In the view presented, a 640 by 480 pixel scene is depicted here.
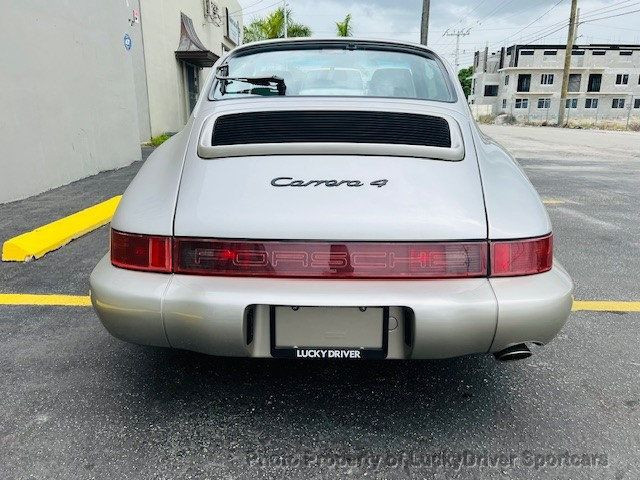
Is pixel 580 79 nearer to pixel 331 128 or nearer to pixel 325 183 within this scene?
pixel 331 128

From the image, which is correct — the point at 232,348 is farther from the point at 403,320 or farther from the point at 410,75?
the point at 410,75

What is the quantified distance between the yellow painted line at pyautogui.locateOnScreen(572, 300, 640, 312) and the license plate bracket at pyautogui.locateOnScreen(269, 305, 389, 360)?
2037 millimetres

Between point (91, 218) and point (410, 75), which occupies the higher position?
point (410, 75)

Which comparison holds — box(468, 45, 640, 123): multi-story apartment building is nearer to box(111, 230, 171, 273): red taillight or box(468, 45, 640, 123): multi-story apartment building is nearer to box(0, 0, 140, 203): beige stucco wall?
box(0, 0, 140, 203): beige stucco wall

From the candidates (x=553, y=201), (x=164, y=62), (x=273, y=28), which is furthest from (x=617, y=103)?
(x=553, y=201)

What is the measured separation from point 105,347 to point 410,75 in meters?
2.29

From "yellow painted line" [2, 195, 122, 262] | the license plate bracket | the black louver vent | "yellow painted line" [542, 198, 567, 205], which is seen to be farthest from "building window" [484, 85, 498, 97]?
the license plate bracket

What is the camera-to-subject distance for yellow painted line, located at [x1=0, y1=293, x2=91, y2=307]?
3285 millimetres

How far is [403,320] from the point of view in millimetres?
1803

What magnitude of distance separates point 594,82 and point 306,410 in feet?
216

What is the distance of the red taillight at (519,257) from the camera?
184 cm

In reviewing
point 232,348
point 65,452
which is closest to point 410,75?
point 232,348

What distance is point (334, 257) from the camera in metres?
1.81

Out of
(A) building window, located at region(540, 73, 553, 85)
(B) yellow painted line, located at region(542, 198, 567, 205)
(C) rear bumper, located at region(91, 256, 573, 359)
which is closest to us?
(C) rear bumper, located at region(91, 256, 573, 359)
